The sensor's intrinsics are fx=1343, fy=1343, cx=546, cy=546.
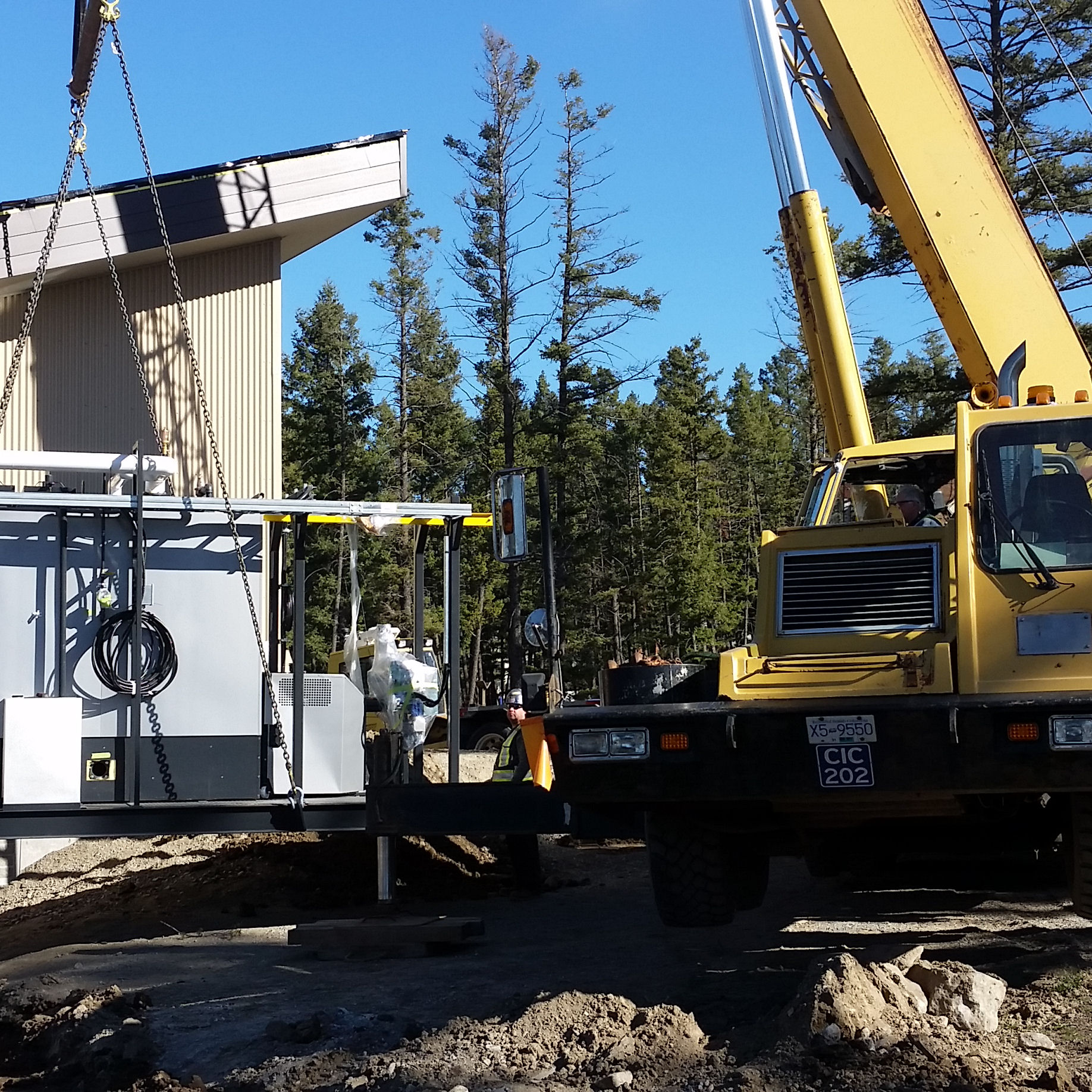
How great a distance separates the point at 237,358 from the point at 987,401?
10971mm

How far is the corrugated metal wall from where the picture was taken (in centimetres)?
1562

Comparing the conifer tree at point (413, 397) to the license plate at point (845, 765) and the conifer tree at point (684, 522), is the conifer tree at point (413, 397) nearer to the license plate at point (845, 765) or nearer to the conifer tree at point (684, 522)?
the conifer tree at point (684, 522)

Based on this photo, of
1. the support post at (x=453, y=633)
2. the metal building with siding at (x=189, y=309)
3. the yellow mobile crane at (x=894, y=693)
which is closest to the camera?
the yellow mobile crane at (x=894, y=693)

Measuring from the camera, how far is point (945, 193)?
8883 mm

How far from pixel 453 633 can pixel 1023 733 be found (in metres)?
5.68

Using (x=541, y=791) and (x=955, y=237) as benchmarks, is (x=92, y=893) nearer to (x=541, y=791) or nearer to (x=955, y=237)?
(x=541, y=791)

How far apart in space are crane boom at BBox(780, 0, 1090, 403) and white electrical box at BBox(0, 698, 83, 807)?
663 centimetres

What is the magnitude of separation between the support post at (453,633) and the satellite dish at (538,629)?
7.38 ft

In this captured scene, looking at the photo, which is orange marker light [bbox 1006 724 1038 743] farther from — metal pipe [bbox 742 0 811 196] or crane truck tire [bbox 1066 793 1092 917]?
metal pipe [bbox 742 0 811 196]

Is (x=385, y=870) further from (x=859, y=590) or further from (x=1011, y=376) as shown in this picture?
(x=1011, y=376)

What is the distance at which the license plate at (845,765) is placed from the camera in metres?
5.57

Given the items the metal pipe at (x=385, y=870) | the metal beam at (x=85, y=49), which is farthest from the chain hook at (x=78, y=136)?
the metal pipe at (x=385, y=870)

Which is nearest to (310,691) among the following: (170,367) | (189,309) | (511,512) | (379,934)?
(379,934)

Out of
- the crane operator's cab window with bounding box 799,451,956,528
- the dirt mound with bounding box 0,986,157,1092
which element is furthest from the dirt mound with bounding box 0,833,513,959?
the crane operator's cab window with bounding box 799,451,956,528
